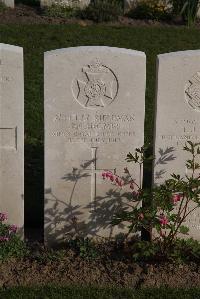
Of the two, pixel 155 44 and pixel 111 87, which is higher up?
pixel 155 44

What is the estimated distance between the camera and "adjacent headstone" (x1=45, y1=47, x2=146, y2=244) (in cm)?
499

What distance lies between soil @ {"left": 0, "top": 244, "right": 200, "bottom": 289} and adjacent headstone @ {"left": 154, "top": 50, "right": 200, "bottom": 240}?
87 cm

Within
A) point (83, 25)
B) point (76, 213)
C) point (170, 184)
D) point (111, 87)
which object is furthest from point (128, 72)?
→ point (83, 25)

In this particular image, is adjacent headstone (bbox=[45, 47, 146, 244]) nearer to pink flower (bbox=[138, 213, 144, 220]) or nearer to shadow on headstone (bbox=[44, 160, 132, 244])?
shadow on headstone (bbox=[44, 160, 132, 244])

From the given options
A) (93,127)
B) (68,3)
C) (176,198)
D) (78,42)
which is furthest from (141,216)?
(68,3)

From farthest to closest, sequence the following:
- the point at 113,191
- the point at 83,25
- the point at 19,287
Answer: the point at 83,25, the point at 113,191, the point at 19,287

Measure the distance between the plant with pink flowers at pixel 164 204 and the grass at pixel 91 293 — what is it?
482 mm

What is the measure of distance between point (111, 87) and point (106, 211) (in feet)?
4.08

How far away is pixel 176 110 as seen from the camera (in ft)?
16.8

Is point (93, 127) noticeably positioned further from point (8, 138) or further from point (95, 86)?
point (8, 138)

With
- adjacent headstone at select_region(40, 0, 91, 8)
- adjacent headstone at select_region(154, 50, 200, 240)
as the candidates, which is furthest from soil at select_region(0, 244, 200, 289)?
adjacent headstone at select_region(40, 0, 91, 8)

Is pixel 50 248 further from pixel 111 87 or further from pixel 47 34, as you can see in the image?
pixel 47 34

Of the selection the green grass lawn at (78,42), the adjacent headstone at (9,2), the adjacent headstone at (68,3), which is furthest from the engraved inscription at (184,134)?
the adjacent headstone at (9,2)

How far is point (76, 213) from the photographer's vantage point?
17.9 ft
